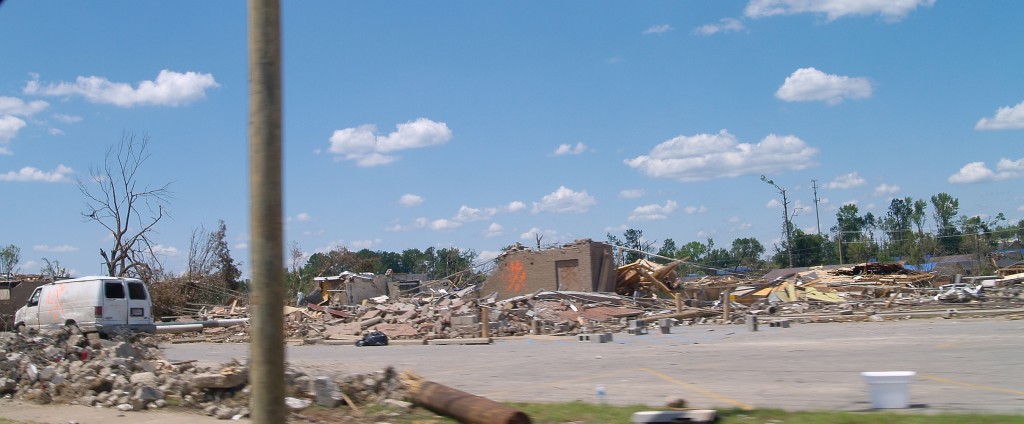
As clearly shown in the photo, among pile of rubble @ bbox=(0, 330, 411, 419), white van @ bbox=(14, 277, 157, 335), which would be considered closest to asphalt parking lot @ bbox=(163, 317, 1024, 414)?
pile of rubble @ bbox=(0, 330, 411, 419)

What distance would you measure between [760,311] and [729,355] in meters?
19.0

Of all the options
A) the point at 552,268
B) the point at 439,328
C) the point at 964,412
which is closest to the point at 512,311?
the point at 439,328

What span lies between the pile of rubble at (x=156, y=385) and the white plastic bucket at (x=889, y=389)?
560 centimetres

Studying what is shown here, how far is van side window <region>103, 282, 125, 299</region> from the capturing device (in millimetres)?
24422

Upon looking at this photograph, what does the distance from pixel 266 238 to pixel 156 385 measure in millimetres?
7588

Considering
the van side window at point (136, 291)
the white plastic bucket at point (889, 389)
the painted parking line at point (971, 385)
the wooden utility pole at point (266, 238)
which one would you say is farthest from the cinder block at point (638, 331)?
the wooden utility pole at point (266, 238)

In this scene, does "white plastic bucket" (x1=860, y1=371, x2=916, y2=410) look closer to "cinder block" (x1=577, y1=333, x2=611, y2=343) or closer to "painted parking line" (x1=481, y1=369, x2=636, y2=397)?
"painted parking line" (x1=481, y1=369, x2=636, y2=397)

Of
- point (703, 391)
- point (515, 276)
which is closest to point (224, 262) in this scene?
point (515, 276)

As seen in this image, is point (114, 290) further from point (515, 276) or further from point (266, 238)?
point (266, 238)

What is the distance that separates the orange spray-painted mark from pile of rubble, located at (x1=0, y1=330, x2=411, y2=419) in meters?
25.5

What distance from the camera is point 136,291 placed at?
25.6m

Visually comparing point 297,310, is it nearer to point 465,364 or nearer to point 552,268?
point 552,268

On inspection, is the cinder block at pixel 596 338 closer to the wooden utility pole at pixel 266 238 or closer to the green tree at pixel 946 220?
the wooden utility pole at pixel 266 238

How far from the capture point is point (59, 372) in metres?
13.7
